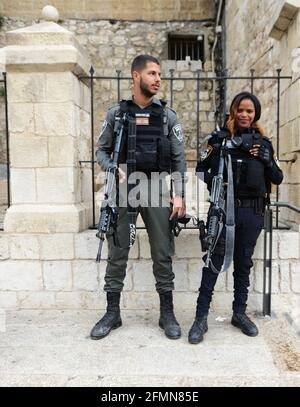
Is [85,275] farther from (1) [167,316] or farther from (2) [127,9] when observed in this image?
(2) [127,9]

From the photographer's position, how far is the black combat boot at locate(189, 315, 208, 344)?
2.96 meters

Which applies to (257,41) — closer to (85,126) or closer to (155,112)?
(85,126)

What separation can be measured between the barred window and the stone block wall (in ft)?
27.2

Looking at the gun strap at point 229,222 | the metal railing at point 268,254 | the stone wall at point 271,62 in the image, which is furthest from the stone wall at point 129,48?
the gun strap at point 229,222

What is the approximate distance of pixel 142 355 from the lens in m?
2.78

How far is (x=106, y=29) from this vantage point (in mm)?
10508

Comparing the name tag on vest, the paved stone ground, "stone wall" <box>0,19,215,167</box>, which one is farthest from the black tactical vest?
"stone wall" <box>0,19,215,167</box>

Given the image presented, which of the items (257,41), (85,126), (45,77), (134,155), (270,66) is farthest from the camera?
(257,41)

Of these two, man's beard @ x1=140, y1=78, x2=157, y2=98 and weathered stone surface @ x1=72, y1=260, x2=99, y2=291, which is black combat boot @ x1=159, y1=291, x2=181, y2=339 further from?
man's beard @ x1=140, y1=78, x2=157, y2=98

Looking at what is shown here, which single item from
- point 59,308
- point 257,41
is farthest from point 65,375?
point 257,41

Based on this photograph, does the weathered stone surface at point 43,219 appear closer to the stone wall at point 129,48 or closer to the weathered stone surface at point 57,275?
the weathered stone surface at point 57,275

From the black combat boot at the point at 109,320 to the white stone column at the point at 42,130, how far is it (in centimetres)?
78

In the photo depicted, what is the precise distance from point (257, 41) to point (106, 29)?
4532 mm

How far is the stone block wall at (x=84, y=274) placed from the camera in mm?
3664
